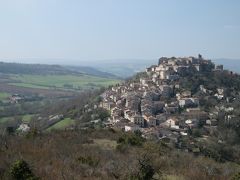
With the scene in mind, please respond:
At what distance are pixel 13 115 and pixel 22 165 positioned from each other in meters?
51.8

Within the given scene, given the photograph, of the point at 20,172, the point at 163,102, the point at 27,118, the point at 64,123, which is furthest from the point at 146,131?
the point at 20,172

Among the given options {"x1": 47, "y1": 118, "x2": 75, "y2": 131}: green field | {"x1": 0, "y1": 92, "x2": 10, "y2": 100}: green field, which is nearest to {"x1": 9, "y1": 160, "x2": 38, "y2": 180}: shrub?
{"x1": 47, "y1": 118, "x2": 75, "y2": 131}: green field

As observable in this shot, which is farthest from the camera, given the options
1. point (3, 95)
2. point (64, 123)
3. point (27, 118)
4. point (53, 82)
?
point (53, 82)

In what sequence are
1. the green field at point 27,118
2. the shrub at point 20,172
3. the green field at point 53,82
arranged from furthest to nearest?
the green field at point 53,82, the green field at point 27,118, the shrub at point 20,172

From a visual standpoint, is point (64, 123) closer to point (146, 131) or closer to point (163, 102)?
point (146, 131)

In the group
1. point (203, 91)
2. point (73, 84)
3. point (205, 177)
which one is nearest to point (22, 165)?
point (205, 177)

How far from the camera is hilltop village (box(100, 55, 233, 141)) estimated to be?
49656mm

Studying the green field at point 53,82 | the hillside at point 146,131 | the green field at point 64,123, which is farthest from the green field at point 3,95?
the green field at point 64,123

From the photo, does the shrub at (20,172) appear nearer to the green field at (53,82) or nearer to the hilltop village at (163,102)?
the hilltop village at (163,102)

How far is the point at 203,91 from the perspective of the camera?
62.6m

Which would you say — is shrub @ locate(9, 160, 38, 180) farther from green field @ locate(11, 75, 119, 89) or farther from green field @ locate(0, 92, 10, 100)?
green field @ locate(11, 75, 119, 89)

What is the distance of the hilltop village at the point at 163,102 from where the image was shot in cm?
4966

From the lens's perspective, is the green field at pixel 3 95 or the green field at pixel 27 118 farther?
the green field at pixel 3 95

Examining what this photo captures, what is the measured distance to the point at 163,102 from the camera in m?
58.7
